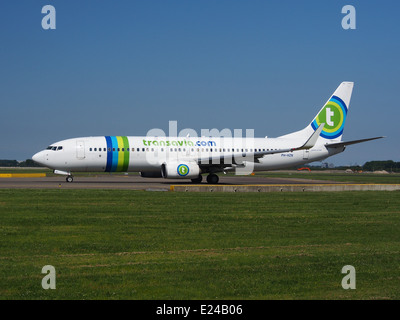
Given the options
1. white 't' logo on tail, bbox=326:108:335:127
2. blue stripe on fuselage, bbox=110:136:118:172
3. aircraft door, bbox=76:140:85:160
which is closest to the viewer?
aircraft door, bbox=76:140:85:160

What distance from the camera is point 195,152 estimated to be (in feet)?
147

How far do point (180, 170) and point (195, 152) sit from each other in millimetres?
4458

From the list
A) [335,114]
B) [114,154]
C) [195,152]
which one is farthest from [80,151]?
[335,114]

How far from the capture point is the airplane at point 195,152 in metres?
41.5

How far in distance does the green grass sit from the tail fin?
86.4 feet

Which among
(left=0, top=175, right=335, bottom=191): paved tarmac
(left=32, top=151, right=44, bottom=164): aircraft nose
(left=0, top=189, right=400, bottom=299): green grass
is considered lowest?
(left=0, top=189, right=400, bottom=299): green grass

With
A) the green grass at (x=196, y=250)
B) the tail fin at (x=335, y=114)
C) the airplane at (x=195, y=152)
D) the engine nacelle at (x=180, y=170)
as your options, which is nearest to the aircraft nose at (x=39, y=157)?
the airplane at (x=195, y=152)

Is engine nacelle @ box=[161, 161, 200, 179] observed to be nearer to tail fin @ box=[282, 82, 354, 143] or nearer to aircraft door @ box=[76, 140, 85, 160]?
aircraft door @ box=[76, 140, 85, 160]

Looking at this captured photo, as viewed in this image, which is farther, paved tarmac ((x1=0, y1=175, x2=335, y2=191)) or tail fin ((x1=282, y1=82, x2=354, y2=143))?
tail fin ((x1=282, y1=82, x2=354, y2=143))

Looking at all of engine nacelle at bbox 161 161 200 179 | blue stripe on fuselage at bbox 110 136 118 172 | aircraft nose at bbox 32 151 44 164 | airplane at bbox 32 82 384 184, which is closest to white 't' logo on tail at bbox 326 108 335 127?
airplane at bbox 32 82 384 184

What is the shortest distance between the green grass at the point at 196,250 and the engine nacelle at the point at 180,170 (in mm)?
17244

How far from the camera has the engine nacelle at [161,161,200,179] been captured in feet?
133
